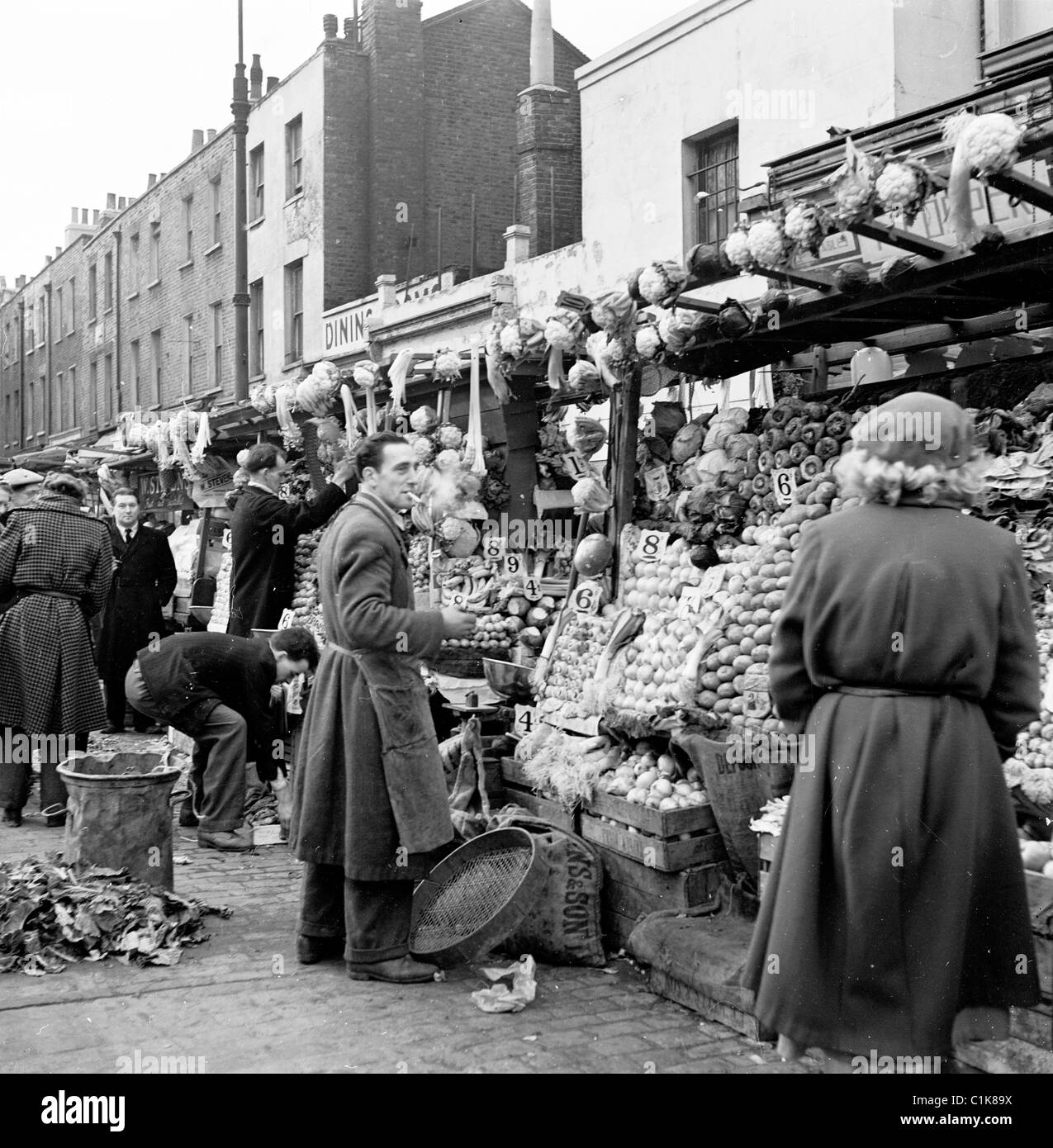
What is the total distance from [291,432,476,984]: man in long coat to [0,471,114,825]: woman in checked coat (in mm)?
3189

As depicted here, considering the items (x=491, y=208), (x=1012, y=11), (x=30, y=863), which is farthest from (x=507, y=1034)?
(x=491, y=208)

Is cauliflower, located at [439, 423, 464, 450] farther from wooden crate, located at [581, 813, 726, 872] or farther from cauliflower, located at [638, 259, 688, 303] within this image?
wooden crate, located at [581, 813, 726, 872]

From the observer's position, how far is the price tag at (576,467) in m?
6.55

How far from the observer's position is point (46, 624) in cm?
720

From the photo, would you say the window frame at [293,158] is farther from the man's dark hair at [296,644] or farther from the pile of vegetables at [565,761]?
the pile of vegetables at [565,761]

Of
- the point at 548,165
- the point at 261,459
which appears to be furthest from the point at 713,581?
the point at 548,165

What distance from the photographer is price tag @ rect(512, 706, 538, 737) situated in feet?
19.8

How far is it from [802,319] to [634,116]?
1137 centimetres

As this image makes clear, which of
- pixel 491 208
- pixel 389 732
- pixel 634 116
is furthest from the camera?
pixel 491 208

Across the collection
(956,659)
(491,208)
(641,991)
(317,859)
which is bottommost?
(641,991)

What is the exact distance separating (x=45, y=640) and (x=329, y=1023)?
396cm

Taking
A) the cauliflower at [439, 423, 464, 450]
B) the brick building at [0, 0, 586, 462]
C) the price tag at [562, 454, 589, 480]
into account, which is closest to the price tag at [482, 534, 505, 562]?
the cauliflower at [439, 423, 464, 450]

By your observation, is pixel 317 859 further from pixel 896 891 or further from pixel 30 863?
pixel 896 891
